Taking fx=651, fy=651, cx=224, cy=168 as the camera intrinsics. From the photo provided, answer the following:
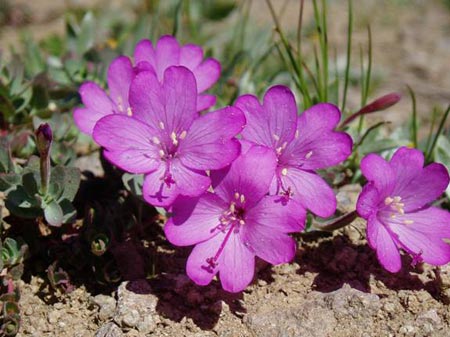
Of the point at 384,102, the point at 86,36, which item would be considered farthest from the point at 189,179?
the point at 86,36

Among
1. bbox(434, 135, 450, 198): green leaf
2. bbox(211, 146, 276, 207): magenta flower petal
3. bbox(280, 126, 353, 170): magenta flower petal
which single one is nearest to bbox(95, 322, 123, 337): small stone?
bbox(211, 146, 276, 207): magenta flower petal

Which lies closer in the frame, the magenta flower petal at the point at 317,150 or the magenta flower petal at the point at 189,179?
the magenta flower petal at the point at 189,179

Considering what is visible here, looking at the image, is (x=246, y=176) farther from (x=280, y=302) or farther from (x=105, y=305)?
(x=105, y=305)

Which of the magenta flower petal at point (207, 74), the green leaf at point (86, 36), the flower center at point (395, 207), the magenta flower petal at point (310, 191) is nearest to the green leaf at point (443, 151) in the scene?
the flower center at point (395, 207)

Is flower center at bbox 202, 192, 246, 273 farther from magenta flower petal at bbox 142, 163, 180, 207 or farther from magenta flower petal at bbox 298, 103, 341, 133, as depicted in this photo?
magenta flower petal at bbox 298, 103, 341, 133

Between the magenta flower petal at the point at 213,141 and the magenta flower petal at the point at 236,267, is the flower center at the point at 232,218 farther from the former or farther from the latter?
the magenta flower petal at the point at 213,141

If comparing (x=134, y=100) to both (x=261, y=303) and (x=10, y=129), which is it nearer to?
(x=261, y=303)
